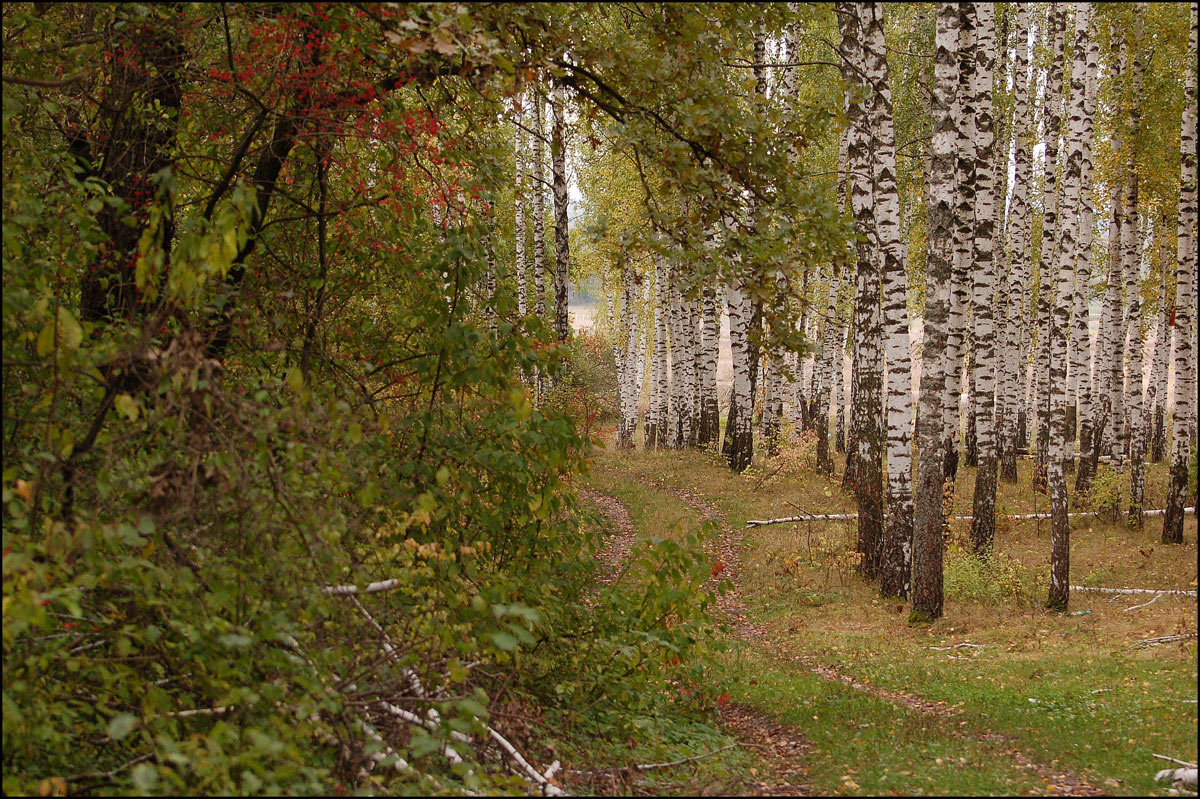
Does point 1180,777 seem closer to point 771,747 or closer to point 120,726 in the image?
point 771,747

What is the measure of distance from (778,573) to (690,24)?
34.5 feet

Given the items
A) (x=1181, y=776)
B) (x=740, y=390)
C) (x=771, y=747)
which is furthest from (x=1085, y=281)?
(x=771, y=747)

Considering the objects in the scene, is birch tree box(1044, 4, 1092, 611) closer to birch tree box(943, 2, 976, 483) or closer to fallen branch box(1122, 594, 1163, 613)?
fallen branch box(1122, 594, 1163, 613)

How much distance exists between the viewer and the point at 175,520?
434 centimetres

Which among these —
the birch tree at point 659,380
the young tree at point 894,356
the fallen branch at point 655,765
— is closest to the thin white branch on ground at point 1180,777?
the fallen branch at point 655,765

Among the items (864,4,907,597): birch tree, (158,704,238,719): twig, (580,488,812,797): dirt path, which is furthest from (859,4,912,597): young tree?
(158,704,238,719): twig

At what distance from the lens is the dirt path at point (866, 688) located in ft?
21.6

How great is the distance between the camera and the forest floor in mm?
6770

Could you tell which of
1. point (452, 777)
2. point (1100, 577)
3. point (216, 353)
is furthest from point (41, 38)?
point (1100, 577)

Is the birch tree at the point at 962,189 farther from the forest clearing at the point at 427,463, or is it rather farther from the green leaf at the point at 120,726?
the green leaf at the point at 120,726

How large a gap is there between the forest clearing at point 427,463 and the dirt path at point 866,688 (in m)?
0.07

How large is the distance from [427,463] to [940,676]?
6559 mm

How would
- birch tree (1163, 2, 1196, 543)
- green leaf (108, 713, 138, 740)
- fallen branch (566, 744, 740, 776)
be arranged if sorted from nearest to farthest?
green leaf (108, 713, 138, 740), fallen branch (566, 744, 740, 776), birch tree (1163, 2, 1196, 543)

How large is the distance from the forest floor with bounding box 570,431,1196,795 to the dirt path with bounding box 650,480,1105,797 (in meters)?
0.03
